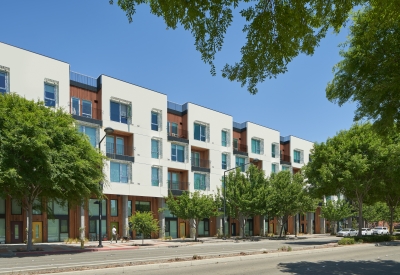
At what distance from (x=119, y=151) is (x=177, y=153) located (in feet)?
26.6

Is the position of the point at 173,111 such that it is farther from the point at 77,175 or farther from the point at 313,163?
the point at 77,175

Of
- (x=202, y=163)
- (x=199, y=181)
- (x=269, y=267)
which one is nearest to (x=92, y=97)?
(x=202, y=163)

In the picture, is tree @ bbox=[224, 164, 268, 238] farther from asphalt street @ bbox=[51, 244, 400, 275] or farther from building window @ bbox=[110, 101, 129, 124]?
asphalt street @ bbox=[51, 244, 400, 275]

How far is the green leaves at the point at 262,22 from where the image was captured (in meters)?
6.58

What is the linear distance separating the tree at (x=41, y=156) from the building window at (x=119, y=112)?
14.2 m

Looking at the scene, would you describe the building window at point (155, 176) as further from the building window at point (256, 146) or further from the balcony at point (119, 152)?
the building window at point (256, 146)

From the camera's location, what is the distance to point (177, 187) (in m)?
52.8

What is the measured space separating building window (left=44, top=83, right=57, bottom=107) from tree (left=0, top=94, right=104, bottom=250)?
980cm

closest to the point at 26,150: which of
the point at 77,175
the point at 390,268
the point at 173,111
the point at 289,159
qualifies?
the point at 77,175

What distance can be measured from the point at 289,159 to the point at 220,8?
6786 cm

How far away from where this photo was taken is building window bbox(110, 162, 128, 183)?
45219 mm

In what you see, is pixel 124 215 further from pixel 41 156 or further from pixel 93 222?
pixel 41 156

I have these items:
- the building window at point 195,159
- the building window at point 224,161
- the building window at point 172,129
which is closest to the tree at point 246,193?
the building window at point 195,159

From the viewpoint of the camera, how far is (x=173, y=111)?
175ft
